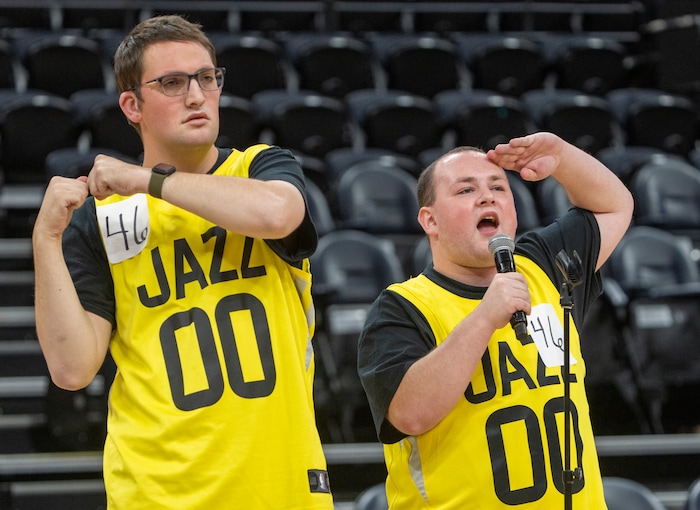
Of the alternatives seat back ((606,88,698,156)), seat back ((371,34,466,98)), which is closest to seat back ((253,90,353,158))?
seat back ((371,34,466,98))

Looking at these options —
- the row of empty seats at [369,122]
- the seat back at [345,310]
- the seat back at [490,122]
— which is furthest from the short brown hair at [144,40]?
the seat back at [490,122]

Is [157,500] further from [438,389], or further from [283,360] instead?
[438,389]

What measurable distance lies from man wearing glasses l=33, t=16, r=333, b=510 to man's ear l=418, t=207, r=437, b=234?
1.16 feet

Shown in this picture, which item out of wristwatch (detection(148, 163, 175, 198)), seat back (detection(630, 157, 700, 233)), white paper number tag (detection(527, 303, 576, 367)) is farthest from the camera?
seat back (detection(630, 157, 700, 233))

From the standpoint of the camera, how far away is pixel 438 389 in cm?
220

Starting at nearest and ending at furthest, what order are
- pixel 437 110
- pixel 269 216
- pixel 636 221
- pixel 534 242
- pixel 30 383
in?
pixel 269 216 < pixel 534 242 < pixel 30 383 < pixel 636 221 < pixel 437 110

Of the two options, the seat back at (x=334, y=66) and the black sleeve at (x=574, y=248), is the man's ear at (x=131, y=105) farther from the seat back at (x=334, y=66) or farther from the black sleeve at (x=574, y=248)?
the seat back at (x=334, y=66)

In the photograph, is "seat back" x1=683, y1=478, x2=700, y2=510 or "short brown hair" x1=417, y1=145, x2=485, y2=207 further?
"seat back" x1=683, y1=478, x2=700, y2=510

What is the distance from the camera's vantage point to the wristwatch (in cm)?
215

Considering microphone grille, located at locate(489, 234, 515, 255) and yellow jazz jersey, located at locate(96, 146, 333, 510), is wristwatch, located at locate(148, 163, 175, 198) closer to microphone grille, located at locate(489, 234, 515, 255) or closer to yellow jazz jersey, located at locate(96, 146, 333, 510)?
yellow jazz jersey, located at locate(96, 146, 333, 510)

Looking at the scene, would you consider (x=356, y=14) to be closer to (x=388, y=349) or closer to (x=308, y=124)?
(x=308, y=124)

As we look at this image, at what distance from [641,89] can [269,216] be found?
733cm

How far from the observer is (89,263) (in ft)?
7.65

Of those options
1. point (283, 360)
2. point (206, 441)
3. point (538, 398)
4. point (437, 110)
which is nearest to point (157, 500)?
point (206, 441)
